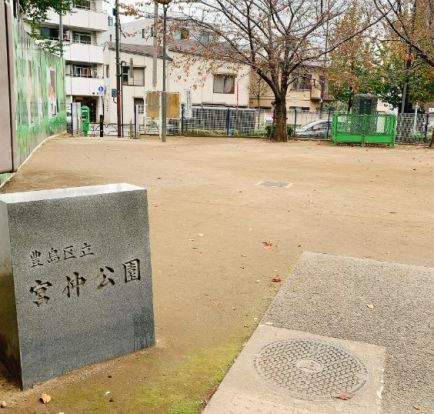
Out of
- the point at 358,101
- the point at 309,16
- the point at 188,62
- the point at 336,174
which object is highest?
the point at 309,16

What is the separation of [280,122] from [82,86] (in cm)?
2587

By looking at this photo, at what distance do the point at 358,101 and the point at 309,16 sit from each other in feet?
14.0

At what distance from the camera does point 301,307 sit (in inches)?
150

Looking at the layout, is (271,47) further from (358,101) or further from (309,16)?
(358,101)

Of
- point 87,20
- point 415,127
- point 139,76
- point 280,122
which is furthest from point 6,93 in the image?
point 87,20

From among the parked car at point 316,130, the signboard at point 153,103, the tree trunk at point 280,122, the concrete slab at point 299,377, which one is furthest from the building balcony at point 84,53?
the concrete slab at point 299,377

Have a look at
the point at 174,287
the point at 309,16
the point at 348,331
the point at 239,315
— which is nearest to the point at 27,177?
the point at 174,287

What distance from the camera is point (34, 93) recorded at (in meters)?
12.8

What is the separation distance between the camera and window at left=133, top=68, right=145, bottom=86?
136 ft

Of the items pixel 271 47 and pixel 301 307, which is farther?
pixel 271 47

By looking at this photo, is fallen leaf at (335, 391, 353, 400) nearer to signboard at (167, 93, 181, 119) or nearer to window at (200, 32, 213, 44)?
signboard at (167, 93, 181, 119)

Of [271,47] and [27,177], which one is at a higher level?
[271,47]

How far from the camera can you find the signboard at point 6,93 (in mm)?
3055

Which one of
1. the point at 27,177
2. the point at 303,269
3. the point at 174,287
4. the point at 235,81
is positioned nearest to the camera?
the point at 174,287
